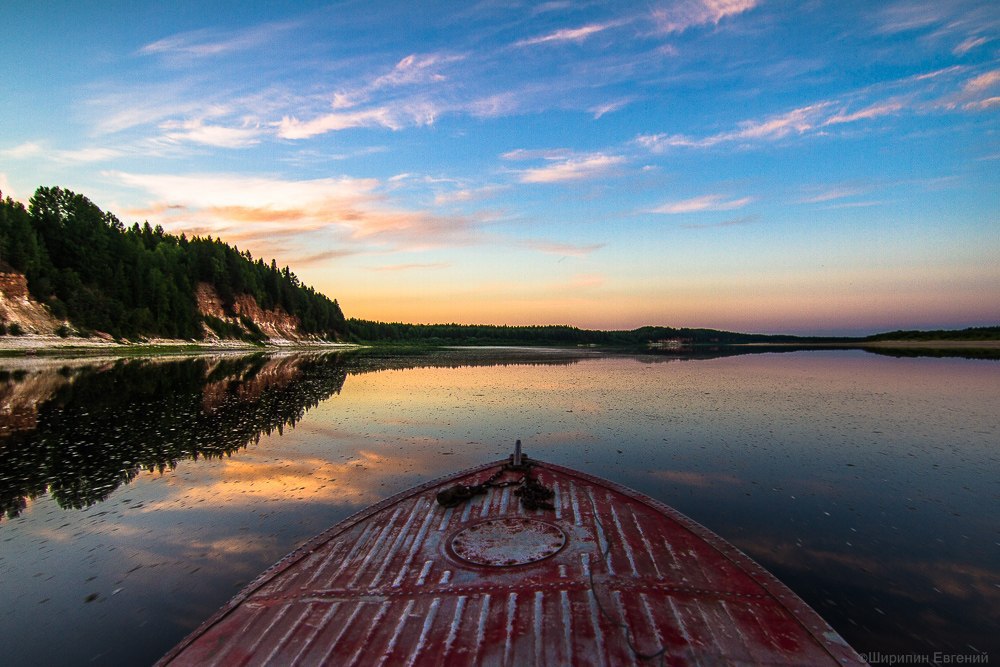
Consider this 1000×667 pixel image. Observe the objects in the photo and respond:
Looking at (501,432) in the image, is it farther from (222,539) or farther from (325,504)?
(222,539)

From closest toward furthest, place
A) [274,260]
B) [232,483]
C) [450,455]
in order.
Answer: [232,483] → [450,455] → [274,260]

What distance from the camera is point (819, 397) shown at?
3884 cm

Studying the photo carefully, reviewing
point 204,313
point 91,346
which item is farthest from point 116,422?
point 204,313

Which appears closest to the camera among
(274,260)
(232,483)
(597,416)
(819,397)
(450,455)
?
(232,483)

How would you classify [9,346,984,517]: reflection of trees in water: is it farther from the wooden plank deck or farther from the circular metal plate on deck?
the circular metal plate on deck

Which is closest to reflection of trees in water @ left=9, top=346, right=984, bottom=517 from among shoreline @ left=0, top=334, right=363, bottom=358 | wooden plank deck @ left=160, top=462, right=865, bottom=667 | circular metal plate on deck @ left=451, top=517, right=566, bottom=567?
wooden plank deck @ left=160, top=462, right=865, bottom=667

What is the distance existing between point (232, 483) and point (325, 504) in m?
4.49

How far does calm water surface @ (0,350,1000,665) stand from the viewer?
30.8 feet

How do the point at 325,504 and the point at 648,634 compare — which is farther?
the point at 325,504

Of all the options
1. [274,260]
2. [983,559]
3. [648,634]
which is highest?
[274,260]

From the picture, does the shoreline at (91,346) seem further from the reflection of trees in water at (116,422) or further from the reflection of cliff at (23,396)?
the reflection of cliff at (23,396)

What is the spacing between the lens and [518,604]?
23.3 feet

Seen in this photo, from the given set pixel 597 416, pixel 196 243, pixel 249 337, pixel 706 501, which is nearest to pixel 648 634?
pixel 706 501

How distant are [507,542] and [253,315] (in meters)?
149
